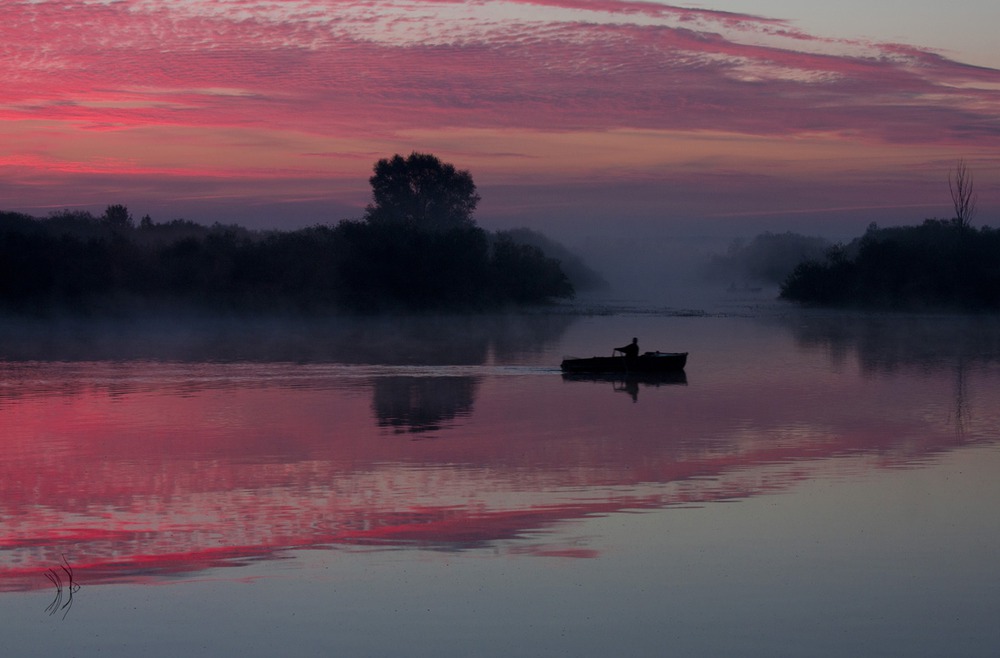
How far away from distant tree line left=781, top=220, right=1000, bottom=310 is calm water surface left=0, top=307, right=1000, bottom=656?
223 feet

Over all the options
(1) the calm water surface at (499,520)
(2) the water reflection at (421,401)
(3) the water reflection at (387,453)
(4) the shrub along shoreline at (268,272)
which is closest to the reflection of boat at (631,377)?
(3) the water reflection at (387,453)

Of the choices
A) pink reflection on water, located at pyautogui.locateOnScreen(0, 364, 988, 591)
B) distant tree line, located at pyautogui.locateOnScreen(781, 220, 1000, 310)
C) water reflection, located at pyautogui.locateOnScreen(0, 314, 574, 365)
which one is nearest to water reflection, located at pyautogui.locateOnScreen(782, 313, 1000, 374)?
distant tree line, located at pyautogui.locateOnScreen(781, 220, 1000, 310)

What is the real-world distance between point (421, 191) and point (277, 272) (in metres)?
34.9

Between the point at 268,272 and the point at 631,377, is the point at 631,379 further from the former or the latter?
the point at 268,272

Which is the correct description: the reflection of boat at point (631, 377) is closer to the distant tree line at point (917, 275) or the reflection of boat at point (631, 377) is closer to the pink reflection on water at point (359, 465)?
the pink reflection on water at point (359, 465)

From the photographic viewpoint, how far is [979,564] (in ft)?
47.7

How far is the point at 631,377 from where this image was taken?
45.1 m

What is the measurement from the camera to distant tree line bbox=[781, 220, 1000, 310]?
104 meters

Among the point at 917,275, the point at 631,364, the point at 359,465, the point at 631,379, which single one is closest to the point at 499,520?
the point at 359,465

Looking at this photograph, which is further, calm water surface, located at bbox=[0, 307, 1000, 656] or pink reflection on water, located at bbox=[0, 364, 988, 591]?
pink reflection on water, located at bbox=[0, 364, 988, 591]

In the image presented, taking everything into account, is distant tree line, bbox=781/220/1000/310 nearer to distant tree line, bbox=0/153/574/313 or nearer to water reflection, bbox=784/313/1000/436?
water reflection, bbox=784/313/1000/436

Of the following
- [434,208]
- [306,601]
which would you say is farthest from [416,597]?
[434,208]

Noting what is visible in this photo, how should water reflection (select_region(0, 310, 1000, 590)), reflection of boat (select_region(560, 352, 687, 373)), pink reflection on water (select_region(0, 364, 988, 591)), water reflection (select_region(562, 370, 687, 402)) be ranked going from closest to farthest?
pink reflection on water (select_region(0, 364, 988, 591)) → water reflection (select_region(0, 310, 1000, 590)) → water reflection (select_region(562, 370, 687, 402)) → reflection of boat (select_region(560, 352, 687, 373))

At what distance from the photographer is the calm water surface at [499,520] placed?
12.0m
